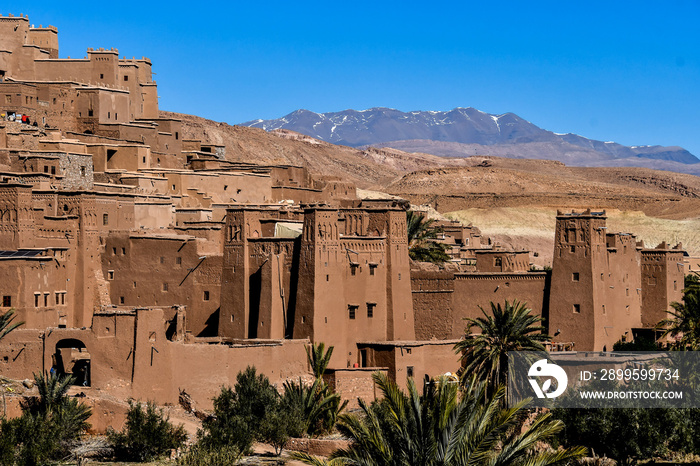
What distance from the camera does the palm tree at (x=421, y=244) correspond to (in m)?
47.0

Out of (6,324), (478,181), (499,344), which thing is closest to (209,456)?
(6,324)

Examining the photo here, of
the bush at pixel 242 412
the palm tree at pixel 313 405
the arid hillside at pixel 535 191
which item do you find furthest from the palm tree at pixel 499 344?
the arid hillside at pixel 535 191

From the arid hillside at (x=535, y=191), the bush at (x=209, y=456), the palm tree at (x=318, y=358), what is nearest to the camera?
the bush at (x=209, y=456)

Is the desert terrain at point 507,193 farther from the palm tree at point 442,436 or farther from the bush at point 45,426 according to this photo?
the palm tree at point 442,436

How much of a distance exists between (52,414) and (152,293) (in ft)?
36.0

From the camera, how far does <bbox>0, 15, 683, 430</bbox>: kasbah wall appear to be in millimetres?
35219

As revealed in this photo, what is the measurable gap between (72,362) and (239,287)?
21.4 feet

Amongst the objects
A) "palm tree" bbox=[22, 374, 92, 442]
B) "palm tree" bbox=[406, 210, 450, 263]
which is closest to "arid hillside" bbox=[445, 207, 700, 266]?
"palm tree" bbox=[406, 210, 450, 263]

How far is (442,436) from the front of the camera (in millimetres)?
20688

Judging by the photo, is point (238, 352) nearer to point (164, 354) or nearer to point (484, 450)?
point (164, 354)

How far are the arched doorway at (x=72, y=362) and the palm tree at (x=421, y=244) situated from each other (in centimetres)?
1461

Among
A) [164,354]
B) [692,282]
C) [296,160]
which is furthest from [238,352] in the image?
[296,160]

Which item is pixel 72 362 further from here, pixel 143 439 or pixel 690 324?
pixel 690 324

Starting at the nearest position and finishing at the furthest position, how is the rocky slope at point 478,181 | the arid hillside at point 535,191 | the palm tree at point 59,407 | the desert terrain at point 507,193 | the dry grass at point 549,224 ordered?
the palm tree at point 59,407 < the dry grass at point 549,224 < the desert terrain at point 507,193 < the arid hillside at point 535,191 < the rocky slope at point 478,181
